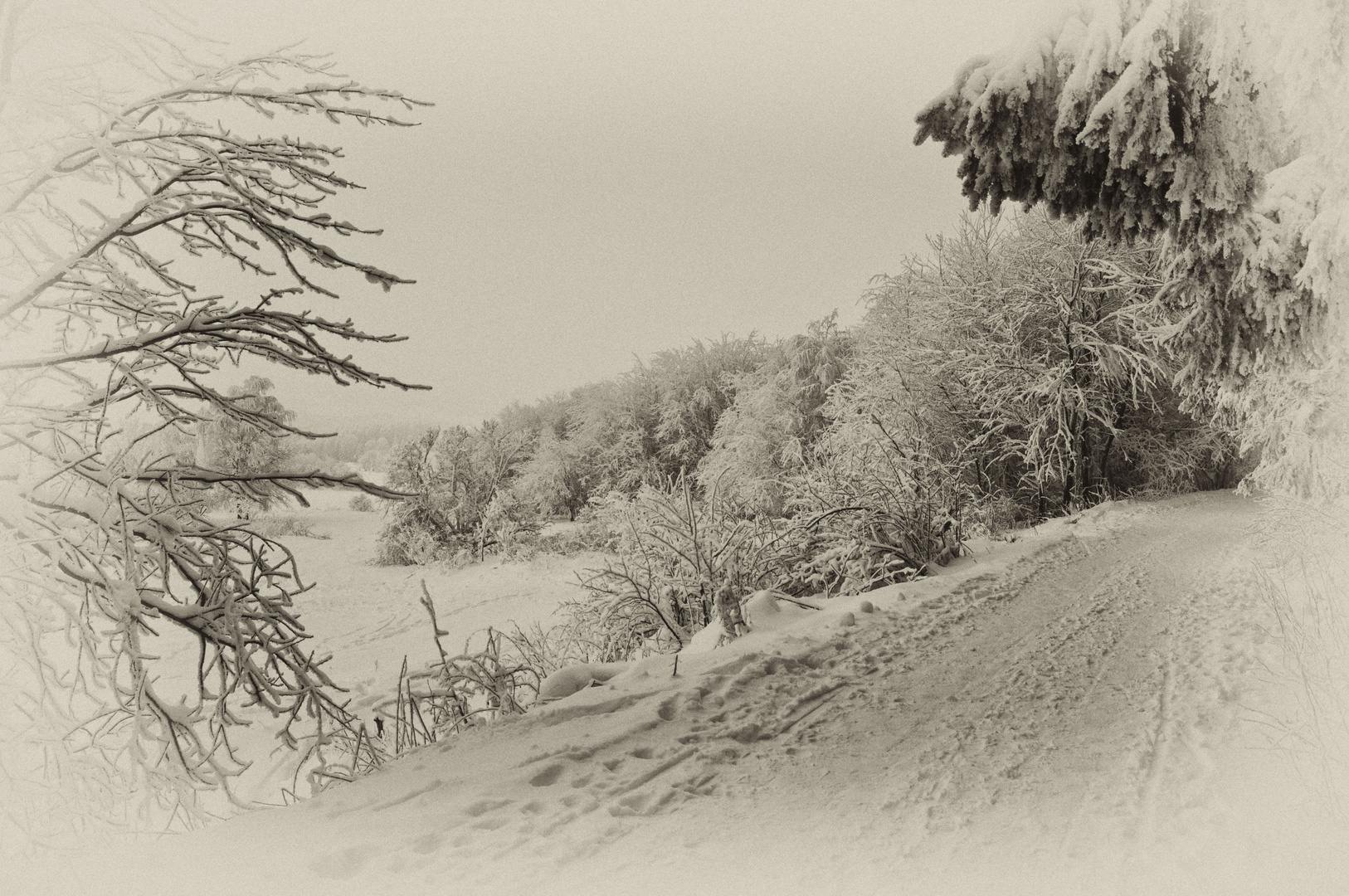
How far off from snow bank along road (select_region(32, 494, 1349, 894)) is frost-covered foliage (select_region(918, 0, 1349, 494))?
7.45 feet

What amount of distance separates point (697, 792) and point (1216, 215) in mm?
5332

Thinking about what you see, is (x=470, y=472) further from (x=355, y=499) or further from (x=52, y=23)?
(x=52, y=23)

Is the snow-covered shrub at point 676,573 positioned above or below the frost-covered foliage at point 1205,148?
below

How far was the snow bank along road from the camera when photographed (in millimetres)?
2709

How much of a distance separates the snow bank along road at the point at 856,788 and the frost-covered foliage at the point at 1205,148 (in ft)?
7.45

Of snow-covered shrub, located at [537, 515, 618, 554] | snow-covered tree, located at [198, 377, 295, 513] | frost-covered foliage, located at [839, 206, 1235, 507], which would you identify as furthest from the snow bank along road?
snow-covered shrub, located at [537, 515, 618, 554]

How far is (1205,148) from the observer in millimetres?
5250

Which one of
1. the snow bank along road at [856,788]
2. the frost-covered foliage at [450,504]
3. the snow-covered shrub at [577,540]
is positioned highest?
the frost-covered foliage at [450,504]

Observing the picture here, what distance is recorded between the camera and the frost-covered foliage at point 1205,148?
477cm

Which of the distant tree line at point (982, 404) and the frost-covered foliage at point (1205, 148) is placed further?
the distant tree line at point (982, 404)

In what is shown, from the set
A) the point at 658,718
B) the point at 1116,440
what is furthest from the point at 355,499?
the point at 658,718

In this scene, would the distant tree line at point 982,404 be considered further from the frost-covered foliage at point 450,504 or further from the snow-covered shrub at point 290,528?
the snow-covered shrub at point 290,528

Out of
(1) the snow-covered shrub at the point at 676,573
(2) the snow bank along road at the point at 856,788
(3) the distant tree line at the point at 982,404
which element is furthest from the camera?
(3) the distant tree line at the point at 982,404

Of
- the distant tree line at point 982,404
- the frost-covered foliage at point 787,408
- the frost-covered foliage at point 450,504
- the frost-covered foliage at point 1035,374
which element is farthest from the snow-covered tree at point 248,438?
the frost-covered foliage at point 787,408
